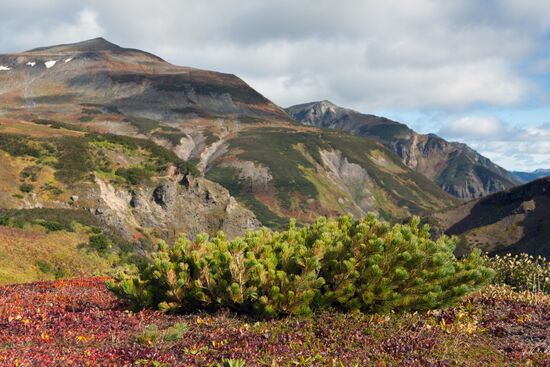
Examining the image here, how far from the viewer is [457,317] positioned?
31.3 ft

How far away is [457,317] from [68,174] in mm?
53468

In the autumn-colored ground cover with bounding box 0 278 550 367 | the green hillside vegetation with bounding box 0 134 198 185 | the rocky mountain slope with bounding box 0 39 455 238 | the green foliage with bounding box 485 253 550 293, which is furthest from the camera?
the rocky mountain slope with bounding box 0 39 455 238

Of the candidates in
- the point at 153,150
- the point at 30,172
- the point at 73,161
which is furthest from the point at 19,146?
the point at 153,150

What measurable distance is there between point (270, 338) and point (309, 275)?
1.45m

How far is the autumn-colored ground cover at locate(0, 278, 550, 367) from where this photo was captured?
22.7 feet

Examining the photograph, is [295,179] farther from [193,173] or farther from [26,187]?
[26,187]

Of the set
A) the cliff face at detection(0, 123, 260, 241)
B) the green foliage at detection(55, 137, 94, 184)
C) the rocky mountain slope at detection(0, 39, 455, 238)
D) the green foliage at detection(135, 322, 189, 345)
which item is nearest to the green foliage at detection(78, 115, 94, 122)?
the rocky mountain slope at detection(0, 39, 455, 238)

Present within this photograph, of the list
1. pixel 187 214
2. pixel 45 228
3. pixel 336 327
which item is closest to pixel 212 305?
pixel 336 327

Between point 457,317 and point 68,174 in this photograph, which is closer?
point 457,317

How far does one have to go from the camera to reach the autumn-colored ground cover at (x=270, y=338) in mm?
6914

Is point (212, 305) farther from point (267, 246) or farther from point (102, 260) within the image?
point (102, 260)

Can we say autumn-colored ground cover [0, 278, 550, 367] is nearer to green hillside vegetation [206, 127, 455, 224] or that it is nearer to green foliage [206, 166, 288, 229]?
green foliage [206, 166, 288, 229]

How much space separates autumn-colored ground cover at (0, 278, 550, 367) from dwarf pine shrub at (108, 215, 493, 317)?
381 millimetres

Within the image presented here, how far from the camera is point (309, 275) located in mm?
8695
